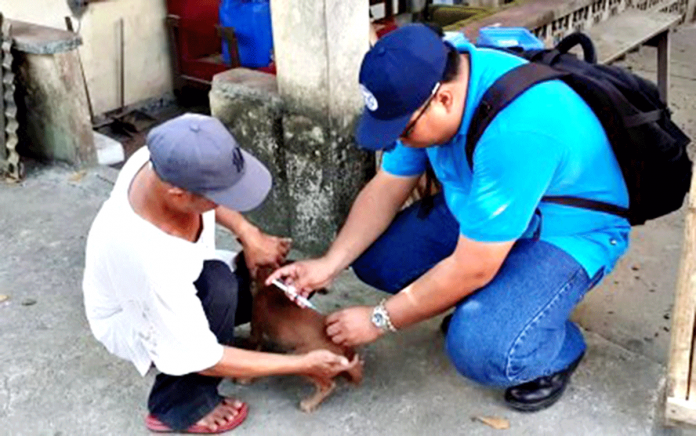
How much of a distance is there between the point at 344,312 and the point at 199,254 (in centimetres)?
52

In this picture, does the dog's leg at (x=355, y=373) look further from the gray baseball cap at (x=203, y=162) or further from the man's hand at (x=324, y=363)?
the gray baseball cap at (x=203, y=162)

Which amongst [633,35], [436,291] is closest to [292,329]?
[436,291]

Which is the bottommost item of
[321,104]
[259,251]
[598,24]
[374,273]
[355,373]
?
[355,373]

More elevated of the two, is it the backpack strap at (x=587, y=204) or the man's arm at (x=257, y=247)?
the backpack strap at (x=587, y=204)

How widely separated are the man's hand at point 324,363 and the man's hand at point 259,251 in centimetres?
38

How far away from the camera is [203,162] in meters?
2.19

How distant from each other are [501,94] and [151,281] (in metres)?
1.09

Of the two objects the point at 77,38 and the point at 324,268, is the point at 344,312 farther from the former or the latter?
the point at 77,38

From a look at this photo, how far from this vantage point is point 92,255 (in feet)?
8.04

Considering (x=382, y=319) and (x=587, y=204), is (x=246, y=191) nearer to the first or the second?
(x=382, y=319)

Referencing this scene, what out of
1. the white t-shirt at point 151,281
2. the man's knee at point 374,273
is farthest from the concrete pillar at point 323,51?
the white t-shirt at point 151,281

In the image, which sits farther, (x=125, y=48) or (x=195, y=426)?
(x=125, y=48)

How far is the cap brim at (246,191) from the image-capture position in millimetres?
2256

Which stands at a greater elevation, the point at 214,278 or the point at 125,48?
the point at 214,278
